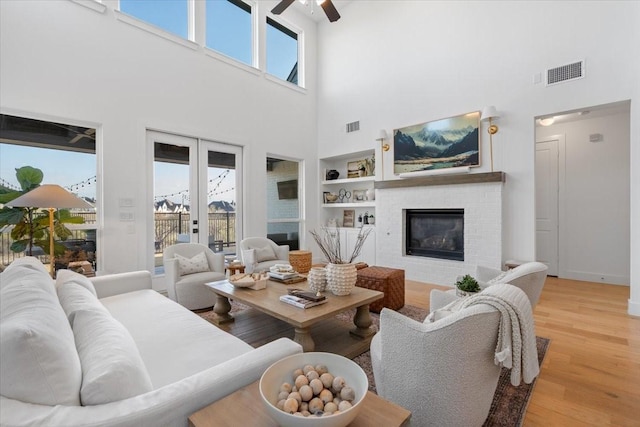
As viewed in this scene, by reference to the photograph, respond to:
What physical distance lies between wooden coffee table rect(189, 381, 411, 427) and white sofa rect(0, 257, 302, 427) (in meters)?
0.05

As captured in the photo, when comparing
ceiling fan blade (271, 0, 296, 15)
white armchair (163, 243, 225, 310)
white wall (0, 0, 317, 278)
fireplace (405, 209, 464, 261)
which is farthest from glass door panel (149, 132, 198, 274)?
fireplace (405, 209, 464, 261)

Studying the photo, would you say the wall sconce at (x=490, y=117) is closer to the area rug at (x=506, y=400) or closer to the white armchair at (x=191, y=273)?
the area rug at (x=506, y=400)

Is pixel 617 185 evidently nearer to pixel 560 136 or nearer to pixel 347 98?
pixel 560 136

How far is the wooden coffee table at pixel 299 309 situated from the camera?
2.03m

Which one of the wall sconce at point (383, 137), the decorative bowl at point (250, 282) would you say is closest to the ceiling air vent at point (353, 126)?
the wall sconce at point (383, 137)

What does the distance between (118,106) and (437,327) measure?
451 centimetres

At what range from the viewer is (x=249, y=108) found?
208 inches

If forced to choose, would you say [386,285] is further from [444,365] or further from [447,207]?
[447,207]

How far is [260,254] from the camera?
4309 millimetres

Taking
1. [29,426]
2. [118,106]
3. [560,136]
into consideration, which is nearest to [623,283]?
[560,136]

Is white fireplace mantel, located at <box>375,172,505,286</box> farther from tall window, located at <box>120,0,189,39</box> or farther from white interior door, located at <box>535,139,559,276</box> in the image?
tall window, located at <box>120,0,189,39</box>

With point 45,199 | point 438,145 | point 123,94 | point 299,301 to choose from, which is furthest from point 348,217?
point 45,199

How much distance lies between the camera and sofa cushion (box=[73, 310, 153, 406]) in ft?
2.81

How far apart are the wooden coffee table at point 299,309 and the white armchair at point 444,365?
27.9 inches
